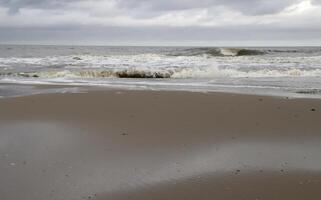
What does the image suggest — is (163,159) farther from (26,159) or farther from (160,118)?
(160,118)

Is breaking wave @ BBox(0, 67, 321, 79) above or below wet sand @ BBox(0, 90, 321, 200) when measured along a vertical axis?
below

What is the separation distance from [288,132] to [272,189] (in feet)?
8.33

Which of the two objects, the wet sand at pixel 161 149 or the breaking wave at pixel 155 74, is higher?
the wet sand at pixel 161 149

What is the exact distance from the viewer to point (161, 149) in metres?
5.75

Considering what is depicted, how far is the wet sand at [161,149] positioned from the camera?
4.30 m

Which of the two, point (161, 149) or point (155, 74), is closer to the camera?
point (161, 149)

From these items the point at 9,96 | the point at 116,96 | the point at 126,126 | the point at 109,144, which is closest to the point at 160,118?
the point at 126,126

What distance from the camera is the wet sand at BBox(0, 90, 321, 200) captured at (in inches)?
169

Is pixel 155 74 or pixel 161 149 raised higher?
pixel 161 149

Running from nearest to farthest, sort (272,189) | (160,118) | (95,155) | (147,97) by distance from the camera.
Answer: (272,189)
(95,155)
(160,118)
(147,97)

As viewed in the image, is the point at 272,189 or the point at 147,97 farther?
the point at 147,97

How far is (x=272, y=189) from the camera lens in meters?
4.29

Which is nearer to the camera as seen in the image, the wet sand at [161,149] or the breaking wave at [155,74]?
the wet sand at [161,149]

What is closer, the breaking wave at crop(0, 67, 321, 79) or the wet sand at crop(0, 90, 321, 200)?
the wet sand at crop(0, 90, 321, 200)
